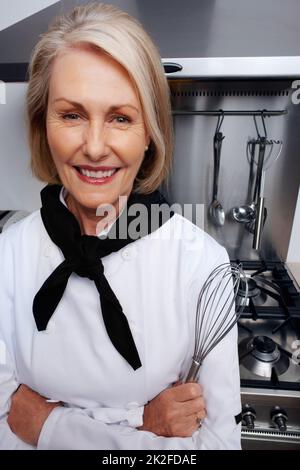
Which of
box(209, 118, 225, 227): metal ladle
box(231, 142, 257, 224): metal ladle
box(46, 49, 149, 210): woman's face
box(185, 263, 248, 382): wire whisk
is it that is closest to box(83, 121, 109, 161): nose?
box(46, 49, 149, 210): woman's face

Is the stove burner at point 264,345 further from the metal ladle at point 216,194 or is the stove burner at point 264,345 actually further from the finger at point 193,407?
the metal ladle at point 216,194

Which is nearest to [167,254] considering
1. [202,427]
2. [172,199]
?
[202,427]

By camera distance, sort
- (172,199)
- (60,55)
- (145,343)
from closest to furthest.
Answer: (60,55) < (145,343) < (172,199)

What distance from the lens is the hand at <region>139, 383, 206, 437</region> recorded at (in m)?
0.54

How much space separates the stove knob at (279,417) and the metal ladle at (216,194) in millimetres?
577

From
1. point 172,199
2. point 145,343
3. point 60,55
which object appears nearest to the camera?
point 60,55

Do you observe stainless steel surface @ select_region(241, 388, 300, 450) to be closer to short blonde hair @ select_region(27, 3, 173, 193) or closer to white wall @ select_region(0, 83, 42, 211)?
short blonde hair @ select_region(27, 3, 173, 193)

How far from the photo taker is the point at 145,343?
0.59m

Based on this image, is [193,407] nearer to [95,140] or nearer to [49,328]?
[49,328]

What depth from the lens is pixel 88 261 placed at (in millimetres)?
561

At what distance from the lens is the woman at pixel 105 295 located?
497mm

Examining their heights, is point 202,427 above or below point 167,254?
below

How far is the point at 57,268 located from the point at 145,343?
0.22 metres
